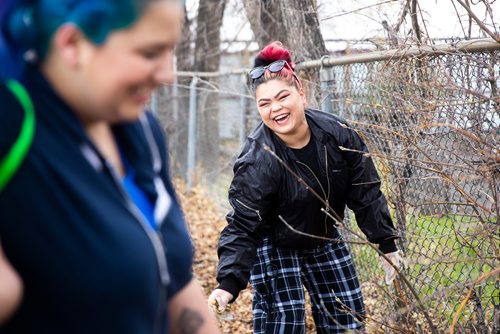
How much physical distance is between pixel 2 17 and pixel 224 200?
8317mm

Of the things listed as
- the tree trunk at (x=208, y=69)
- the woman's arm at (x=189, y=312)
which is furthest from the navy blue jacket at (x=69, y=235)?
the tree trunk at (x=208, y=69)

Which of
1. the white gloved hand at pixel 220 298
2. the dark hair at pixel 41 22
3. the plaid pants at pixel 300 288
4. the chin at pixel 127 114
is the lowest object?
the plaid pants at pixel 300 288

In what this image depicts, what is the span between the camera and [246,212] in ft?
13.6

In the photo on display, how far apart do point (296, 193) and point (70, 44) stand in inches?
110

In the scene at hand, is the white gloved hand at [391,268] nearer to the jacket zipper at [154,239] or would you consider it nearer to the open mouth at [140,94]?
the jacket zipper at [154,239]

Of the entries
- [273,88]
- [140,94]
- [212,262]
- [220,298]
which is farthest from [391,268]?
[212,262]

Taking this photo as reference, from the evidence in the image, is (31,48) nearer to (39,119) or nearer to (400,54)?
(39,119)

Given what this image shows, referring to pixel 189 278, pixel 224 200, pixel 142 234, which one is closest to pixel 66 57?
pixel 142 234

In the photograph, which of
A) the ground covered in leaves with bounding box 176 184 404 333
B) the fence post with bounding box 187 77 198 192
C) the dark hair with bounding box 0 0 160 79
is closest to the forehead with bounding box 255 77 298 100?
the ground covered in leaves with bounding box 176 184 404 333

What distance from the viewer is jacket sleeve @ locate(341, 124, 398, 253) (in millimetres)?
4246

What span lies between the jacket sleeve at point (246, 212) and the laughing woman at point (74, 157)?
2.47 metres

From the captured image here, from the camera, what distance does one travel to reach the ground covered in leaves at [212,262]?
5.44m

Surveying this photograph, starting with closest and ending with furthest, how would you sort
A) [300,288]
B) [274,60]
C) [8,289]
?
[8,289]
[300,288]
[274,60]

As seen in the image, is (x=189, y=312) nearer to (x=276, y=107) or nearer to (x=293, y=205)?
(x=293, y=205)
